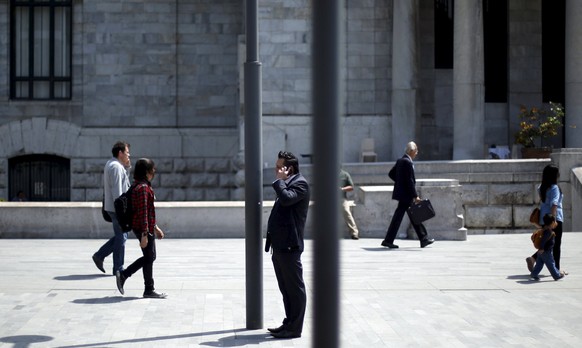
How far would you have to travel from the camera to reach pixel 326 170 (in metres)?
3.76

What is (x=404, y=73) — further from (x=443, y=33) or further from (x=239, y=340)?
(x=239, y=340)

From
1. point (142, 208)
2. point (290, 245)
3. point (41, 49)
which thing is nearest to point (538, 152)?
point (41, 49)

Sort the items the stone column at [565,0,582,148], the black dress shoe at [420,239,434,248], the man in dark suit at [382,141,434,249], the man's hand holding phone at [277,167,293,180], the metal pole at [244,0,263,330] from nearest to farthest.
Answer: the man's hand holding phone at [277,167,293,180] < the metal pole at [244,0,263,330] < the man in dark suit at [382,141,434,249] < the black dress shoe at [420,239,434,248] < the stone column at [565,0,582,148]

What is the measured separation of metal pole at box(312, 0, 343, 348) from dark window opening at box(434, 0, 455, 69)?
29720 millimetres

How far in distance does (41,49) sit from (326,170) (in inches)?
1239

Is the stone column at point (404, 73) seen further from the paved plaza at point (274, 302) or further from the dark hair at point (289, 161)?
the dark hair at point (289, 161)

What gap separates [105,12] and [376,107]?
9.35m

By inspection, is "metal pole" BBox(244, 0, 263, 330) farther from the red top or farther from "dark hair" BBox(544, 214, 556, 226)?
"dark hair" BBox(544, 214, 556, 226)

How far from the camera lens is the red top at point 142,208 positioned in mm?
12648

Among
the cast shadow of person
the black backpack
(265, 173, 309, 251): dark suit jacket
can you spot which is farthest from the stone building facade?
the cast shadow of person

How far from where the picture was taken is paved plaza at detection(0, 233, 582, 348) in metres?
10.5

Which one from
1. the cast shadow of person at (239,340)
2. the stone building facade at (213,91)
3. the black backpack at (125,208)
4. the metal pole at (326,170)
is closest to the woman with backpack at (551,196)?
the cast shadow of person at (239,340)

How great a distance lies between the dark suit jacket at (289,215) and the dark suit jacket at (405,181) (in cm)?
837

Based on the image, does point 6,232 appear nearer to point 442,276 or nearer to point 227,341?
point 442,276
